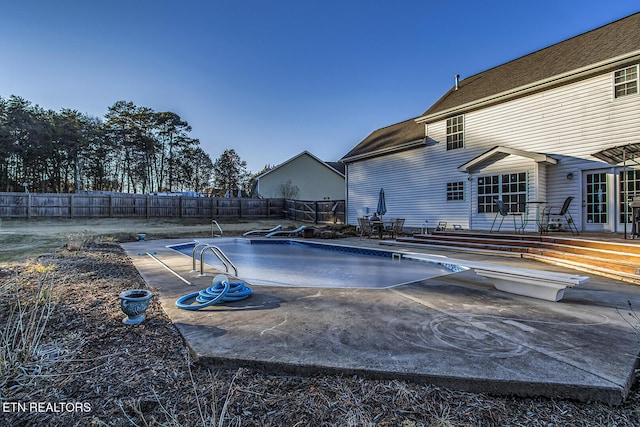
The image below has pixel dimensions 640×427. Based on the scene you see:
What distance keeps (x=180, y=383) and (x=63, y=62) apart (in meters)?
13.9

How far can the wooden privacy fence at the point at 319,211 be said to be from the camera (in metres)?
19.2

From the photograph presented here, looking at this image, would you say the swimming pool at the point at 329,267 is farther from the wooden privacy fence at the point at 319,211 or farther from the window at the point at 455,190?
the wooden privacy fence at the point at 319,211

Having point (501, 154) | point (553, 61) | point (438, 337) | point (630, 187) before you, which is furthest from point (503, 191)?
point (438, 337)

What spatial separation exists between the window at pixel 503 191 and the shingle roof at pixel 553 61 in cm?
298

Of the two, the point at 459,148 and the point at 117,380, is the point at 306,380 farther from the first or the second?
the point at 459,148

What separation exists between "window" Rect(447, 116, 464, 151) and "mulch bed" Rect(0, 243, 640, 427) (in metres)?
11.1

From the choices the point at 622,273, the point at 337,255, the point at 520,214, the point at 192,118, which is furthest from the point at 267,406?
the point at 192,118

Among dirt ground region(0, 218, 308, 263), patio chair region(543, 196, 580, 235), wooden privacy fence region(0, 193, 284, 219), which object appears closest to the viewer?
patio chair region(543, 196, 580, 235)

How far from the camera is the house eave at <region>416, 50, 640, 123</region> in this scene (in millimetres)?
8000

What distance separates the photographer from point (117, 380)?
203 cm

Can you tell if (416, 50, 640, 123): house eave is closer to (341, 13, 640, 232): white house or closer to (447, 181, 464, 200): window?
(341, 13, 640, 232): white house

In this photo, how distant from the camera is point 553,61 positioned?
10203mm

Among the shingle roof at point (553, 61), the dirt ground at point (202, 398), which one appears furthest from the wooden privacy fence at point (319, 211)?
the dirt ground at point (202, 398)

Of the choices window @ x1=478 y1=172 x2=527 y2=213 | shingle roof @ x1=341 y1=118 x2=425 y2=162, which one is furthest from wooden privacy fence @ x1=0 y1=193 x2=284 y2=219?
window @ x1=478 y1=172 x2=527 y2=213
